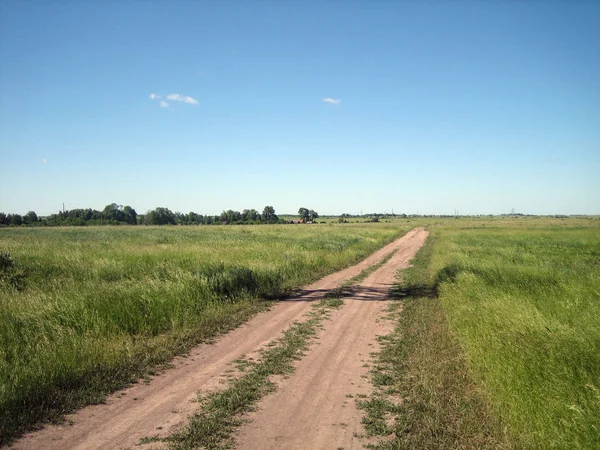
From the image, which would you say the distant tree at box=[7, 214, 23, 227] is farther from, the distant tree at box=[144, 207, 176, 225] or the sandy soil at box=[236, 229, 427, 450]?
the sandy soil at box=[236, 229, 427, 450]

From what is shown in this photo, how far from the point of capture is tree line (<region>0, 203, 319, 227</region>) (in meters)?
116

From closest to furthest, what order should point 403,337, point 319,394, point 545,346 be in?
point 319,394
point 545,346
point 403,337

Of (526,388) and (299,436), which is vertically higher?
(526,388)

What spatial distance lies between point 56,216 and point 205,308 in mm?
145203

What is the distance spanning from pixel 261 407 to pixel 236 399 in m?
0.42

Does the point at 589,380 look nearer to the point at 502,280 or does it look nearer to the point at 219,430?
the point at 219,430

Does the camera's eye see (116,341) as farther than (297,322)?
No

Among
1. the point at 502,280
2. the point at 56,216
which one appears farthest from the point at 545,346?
the point at 56,216

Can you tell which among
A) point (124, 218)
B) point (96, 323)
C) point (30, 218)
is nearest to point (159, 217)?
point (124, 218)

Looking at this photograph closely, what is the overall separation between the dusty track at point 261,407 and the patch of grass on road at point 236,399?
20 cm

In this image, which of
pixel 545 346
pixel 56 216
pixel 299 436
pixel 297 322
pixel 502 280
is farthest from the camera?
pixel 56 216

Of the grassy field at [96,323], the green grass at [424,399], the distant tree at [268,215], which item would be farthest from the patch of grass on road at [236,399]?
the distant tree at [268,215]

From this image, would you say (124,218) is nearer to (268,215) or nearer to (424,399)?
(268,215)

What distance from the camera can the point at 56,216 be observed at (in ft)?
424
